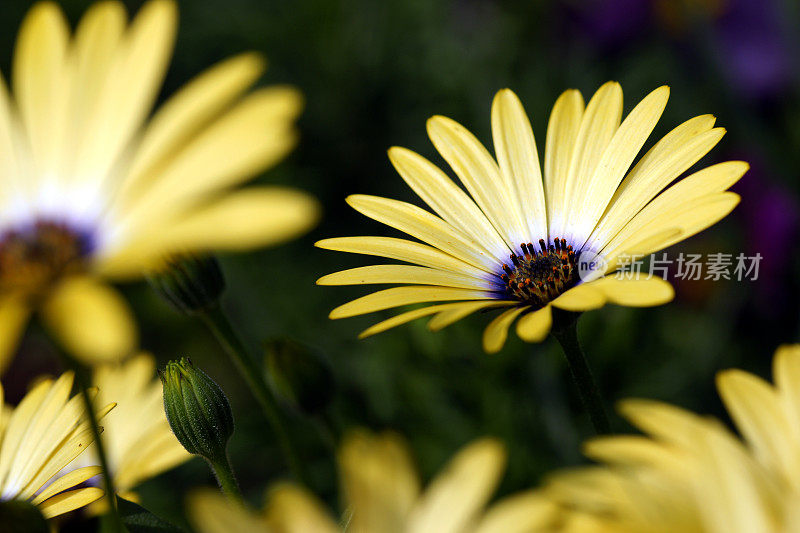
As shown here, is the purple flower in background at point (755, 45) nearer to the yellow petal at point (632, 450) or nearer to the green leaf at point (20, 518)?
the yellow petal at point (632, 450)

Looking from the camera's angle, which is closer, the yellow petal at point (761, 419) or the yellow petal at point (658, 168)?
the yellow petal at point (761, 419)

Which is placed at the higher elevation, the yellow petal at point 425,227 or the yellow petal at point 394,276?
the yellow petal at point 425,227

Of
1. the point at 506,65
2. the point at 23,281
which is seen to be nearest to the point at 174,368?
the point at 23,281

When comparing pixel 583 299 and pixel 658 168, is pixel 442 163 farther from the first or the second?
pixel 583 299

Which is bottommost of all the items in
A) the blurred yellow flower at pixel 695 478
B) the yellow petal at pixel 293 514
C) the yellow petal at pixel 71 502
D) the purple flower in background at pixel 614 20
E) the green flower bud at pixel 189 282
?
the blurred yellow flower at pixel 695 478

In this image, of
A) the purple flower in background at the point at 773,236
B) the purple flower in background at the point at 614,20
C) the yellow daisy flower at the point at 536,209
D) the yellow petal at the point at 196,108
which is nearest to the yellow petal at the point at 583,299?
the yellow daisy flower at the point at 536,209

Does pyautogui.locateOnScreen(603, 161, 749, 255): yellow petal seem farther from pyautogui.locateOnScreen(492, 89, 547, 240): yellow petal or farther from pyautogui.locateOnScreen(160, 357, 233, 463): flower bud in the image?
pyautogui.locateOnScreen(160, 357, 233, 463): flower bud

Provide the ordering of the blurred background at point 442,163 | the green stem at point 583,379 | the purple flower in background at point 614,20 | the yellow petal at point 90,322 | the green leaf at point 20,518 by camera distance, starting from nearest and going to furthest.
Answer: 1. the yellow petal at point 90,322
2. the green leaf at point 20,518
3. the green stem at point 583,379
4. the blurred background at point 442,163
5. the purple flower in background at point 614,20

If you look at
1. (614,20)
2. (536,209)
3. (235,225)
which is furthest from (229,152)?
(614,20)

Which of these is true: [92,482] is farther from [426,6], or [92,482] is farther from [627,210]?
[426,6]
